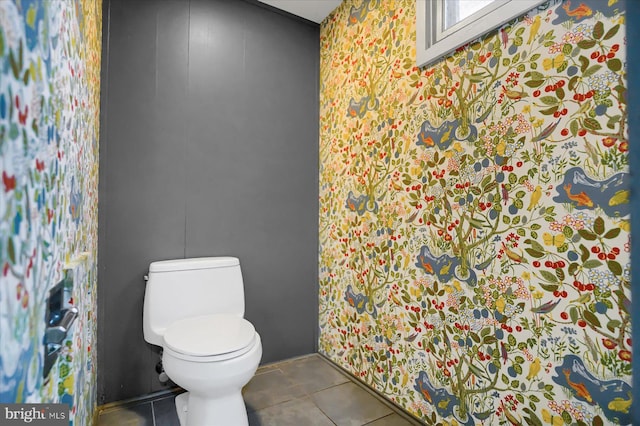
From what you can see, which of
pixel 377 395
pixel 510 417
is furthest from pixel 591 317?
pixel 377 395

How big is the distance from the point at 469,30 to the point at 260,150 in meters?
1.35

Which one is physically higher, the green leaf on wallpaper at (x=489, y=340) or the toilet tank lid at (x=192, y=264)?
the toilet tank lid at (x=192, y=264)

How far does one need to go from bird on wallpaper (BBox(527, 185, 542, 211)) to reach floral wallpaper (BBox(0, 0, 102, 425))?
4.52 ft

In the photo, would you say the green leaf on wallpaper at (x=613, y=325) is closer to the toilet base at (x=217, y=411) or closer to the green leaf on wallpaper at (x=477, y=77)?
the green leaf on wallpaper at (x=477, y=77)

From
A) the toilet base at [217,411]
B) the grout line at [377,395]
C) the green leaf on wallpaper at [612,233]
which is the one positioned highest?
the green leaf on wallpaper at [612,233]

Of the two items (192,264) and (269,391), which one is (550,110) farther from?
(269,391)

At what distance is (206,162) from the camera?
1.96 metres

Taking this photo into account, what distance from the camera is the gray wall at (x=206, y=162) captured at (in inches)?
68.0

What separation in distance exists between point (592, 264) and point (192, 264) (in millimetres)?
1730

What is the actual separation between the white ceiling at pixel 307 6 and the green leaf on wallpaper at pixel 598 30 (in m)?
1.61

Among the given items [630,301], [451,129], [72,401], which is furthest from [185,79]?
[630,301]

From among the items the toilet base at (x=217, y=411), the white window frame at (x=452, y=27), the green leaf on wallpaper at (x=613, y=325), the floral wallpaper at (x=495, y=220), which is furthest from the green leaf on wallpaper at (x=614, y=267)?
the toilet base at (x=217, y=411)

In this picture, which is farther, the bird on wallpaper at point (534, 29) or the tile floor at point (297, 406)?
the tile floor at point (297, 406)

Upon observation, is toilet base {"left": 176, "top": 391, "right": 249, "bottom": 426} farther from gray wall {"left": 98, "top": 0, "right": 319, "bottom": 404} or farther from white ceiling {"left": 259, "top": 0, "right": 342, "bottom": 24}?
white ceiling {"left": 259, "top": 0, "right": 342, "bottom": 24}
